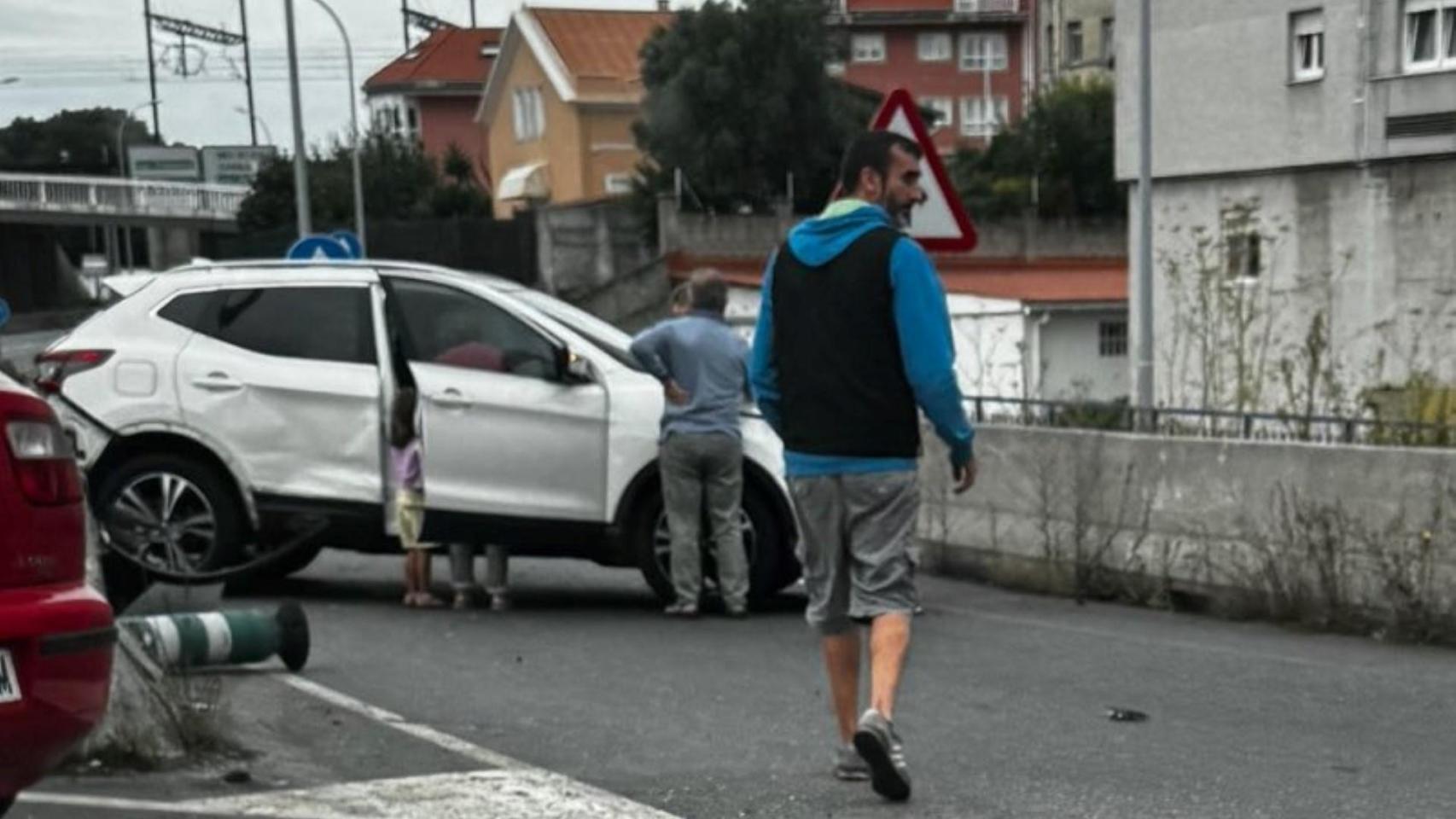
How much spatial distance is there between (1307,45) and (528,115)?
42942 millimetres

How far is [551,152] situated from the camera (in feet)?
251

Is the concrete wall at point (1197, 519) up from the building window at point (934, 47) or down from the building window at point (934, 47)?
down

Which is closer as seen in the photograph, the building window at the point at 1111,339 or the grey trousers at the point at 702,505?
the grey trousers at the point at 702,505

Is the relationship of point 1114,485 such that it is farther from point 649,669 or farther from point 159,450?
point 159,450

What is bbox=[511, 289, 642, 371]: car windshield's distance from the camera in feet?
38.8

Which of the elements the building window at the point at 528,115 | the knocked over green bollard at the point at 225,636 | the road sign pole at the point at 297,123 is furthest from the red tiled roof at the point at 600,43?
the knocked over green bollard at the point at 225,636

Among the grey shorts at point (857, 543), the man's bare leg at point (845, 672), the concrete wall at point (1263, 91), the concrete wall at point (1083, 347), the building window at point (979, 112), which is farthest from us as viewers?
the building window at point (979, 112)

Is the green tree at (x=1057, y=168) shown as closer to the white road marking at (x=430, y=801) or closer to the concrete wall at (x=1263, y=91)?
the concrete wall at (x=1263, y=91)

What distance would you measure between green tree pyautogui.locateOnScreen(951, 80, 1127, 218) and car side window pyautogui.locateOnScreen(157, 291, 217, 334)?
4987 centimetres

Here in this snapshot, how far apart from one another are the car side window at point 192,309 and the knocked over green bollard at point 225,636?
10.9ft

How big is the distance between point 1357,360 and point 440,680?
29.9 m


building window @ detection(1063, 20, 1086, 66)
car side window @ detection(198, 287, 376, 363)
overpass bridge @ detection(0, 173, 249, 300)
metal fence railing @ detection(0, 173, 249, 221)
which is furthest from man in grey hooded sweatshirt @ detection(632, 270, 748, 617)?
building window @ detection(1063, 20, 1086, 66)

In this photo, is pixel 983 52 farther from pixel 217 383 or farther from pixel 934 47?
pixel 217 383

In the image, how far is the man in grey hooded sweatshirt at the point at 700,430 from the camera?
11.1m
